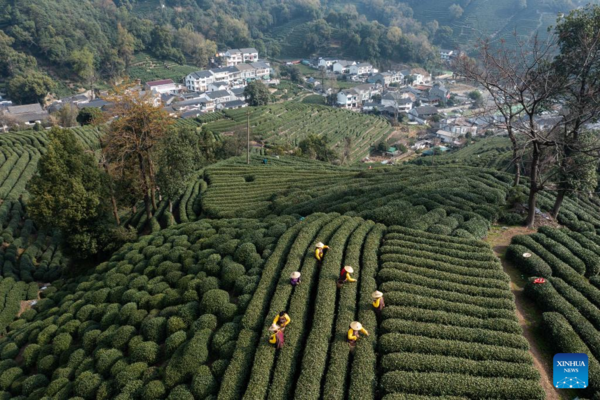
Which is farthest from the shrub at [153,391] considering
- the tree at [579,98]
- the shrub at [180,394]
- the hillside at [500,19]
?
the hillside at [500,19]

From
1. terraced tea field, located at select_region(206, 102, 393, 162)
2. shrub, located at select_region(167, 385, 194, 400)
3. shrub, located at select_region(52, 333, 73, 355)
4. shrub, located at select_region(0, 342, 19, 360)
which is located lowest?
terraced tea field, located at select_region(206, 102, 393, 162)

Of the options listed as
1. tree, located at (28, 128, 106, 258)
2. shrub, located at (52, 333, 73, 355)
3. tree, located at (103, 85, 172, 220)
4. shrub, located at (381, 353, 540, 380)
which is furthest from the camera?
tree, located at (103, 85, 172, 220)

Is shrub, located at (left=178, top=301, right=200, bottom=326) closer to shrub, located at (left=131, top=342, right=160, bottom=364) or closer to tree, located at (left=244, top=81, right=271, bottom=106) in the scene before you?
shrub, located at (left=131, top=342, right=160, bottom=364)

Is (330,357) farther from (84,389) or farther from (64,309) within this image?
(64,309)

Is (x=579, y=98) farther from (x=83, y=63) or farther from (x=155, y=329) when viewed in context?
(x=83, y=63)

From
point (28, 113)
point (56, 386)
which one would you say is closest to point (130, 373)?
point (56, 386)

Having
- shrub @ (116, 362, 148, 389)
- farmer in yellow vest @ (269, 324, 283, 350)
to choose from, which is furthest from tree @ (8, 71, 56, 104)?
farmer in yellow vest @ (269, 324, 283, 350)
